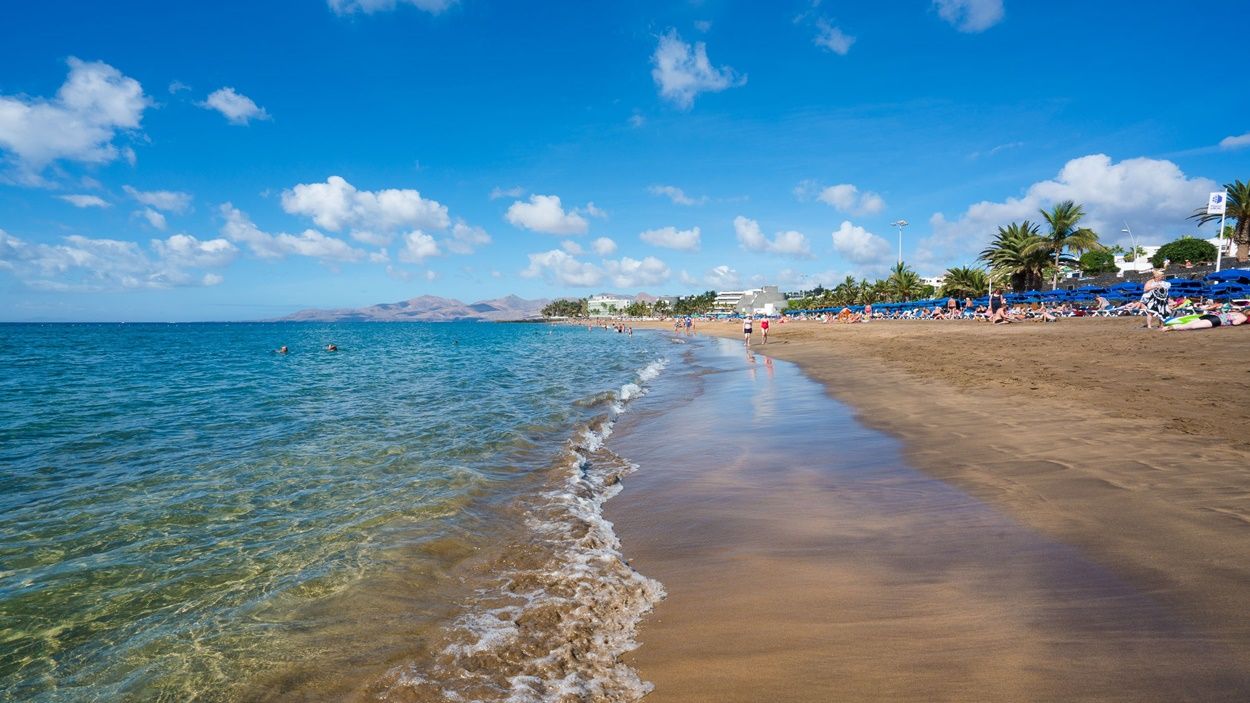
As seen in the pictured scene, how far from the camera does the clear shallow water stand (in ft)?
11.9

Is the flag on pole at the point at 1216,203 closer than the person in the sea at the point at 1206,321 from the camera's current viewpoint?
No

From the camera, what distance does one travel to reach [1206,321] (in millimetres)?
18219

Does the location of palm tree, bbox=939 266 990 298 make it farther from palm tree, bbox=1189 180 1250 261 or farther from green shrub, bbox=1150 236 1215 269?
green shrub, bbox=1150 236 1215 269

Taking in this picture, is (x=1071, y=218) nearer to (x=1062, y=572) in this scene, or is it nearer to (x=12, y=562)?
(x=1062, y=572)

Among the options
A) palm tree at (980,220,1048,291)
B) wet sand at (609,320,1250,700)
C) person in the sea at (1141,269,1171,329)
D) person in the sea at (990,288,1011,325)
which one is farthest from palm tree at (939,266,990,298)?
wet sand at (609,320,1250,700)

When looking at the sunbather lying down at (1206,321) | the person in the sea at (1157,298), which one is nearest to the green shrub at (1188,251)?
the person in the sea at (1157,298)

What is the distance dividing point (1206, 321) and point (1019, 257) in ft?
98.6

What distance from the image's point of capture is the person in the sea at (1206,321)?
17844mm

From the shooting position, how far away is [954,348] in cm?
2034

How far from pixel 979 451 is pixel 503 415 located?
9.73 meters

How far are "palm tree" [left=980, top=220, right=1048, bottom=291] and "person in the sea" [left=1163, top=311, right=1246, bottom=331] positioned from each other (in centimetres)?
2888

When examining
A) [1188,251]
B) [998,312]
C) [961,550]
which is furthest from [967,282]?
[961,550]

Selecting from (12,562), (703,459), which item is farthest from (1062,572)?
(12,562)

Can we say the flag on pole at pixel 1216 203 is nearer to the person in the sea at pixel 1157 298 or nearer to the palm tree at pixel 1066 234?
the palm tree at pixel 1066 234
